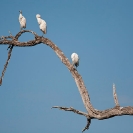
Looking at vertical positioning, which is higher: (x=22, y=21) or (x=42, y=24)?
(x=22, y=21)

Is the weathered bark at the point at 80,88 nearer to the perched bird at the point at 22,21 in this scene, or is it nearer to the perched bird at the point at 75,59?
the perched bird at the point at 75,59

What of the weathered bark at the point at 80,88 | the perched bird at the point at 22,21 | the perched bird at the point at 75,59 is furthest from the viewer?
the perched bird at the point at 22,21

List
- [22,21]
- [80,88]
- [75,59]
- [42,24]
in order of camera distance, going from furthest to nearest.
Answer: [22,21] < [42,24] < [75,59] < [80,88]

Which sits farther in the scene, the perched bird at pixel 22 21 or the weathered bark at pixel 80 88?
the perched bird at pixel 22 21

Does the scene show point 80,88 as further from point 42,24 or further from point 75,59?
point 42,24

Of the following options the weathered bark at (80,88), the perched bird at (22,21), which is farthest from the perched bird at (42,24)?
the weathered bark at (80,88)

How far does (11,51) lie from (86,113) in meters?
4.60

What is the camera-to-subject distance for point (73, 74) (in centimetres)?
1031

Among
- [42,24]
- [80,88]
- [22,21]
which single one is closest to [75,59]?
[42,24]

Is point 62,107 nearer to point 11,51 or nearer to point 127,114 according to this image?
point 127,114

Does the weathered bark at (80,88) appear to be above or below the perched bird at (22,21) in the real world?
below

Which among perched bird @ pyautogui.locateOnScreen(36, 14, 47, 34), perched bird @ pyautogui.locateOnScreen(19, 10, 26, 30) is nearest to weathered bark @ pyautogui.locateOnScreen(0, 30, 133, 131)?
perched bird @ pyautogui.locateOnScreen(36, 14, 47, 34)

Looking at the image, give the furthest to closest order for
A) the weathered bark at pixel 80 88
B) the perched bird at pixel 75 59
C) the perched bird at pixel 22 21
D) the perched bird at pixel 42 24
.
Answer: the perched bird at pixel 22 21 < the perched bird at pixel 42 24 < the perched bird at pixel 75 59 < the weathered bark at pixel 80 88

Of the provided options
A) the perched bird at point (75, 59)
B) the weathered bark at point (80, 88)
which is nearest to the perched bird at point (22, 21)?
the weathered bark at point (80, 88)
